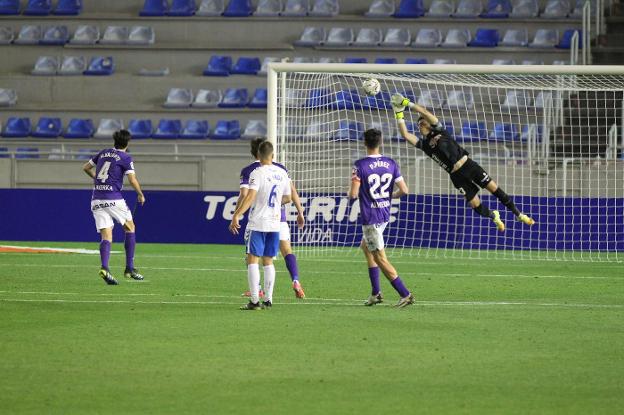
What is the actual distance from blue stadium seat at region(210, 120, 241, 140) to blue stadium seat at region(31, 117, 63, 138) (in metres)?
4.11

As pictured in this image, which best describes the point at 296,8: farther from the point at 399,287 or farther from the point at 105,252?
the point at 399,287

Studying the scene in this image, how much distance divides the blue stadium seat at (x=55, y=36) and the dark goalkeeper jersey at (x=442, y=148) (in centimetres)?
1975

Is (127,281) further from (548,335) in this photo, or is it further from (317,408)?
(317,408)

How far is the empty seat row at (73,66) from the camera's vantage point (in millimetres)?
33219

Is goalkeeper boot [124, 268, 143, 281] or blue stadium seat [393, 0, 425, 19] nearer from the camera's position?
goalkeeper boot [124, 268, 143, 281]

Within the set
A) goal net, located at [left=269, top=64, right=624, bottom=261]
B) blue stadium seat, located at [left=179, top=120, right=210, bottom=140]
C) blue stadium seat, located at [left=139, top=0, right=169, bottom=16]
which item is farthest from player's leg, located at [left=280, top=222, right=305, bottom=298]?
blue stadium seat, located at [left=139, top=0, right=169, bottom=16]

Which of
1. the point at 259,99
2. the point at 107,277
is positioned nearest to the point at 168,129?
the point at 259,99

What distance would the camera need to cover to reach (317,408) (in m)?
7.06

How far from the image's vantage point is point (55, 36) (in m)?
34.3

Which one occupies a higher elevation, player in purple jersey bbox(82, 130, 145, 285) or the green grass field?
player in purple jersey bbox(82, 130, 145, 285)

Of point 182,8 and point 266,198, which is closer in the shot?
point 266,198

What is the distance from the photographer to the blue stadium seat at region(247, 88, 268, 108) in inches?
1257

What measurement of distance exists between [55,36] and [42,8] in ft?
3.50

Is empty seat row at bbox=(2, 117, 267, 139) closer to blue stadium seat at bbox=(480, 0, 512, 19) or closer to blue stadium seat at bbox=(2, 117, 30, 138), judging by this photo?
blue stadium seat at bbox=(2, 117, 30, 138)
